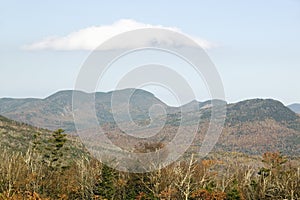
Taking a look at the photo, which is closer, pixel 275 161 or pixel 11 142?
pixel 275 161

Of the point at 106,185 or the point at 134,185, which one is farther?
the point at 134,185

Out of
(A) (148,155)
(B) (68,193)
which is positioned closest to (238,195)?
(A) (148,155)

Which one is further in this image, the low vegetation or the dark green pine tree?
the dark green pine tree

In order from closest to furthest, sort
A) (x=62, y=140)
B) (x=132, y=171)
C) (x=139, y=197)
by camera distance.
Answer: (x=139, y=197)
(x=132, y=171)
(x=62, y=140)

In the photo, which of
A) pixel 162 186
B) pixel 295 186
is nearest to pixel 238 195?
pixel 295 186

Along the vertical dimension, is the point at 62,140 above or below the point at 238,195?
above

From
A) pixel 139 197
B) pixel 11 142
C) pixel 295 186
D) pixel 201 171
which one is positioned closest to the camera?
pixel 295 186

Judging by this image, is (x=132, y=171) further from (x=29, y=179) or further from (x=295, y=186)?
(x=295, y=186)

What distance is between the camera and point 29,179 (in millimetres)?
59750

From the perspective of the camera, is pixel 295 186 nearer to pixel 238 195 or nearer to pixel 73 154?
pixel 238 195

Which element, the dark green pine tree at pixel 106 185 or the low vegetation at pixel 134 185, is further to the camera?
the dark green pine tree at pixel 106 185

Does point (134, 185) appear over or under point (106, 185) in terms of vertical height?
under

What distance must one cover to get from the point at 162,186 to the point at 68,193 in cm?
1228

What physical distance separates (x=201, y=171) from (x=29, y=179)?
80.0 ft
